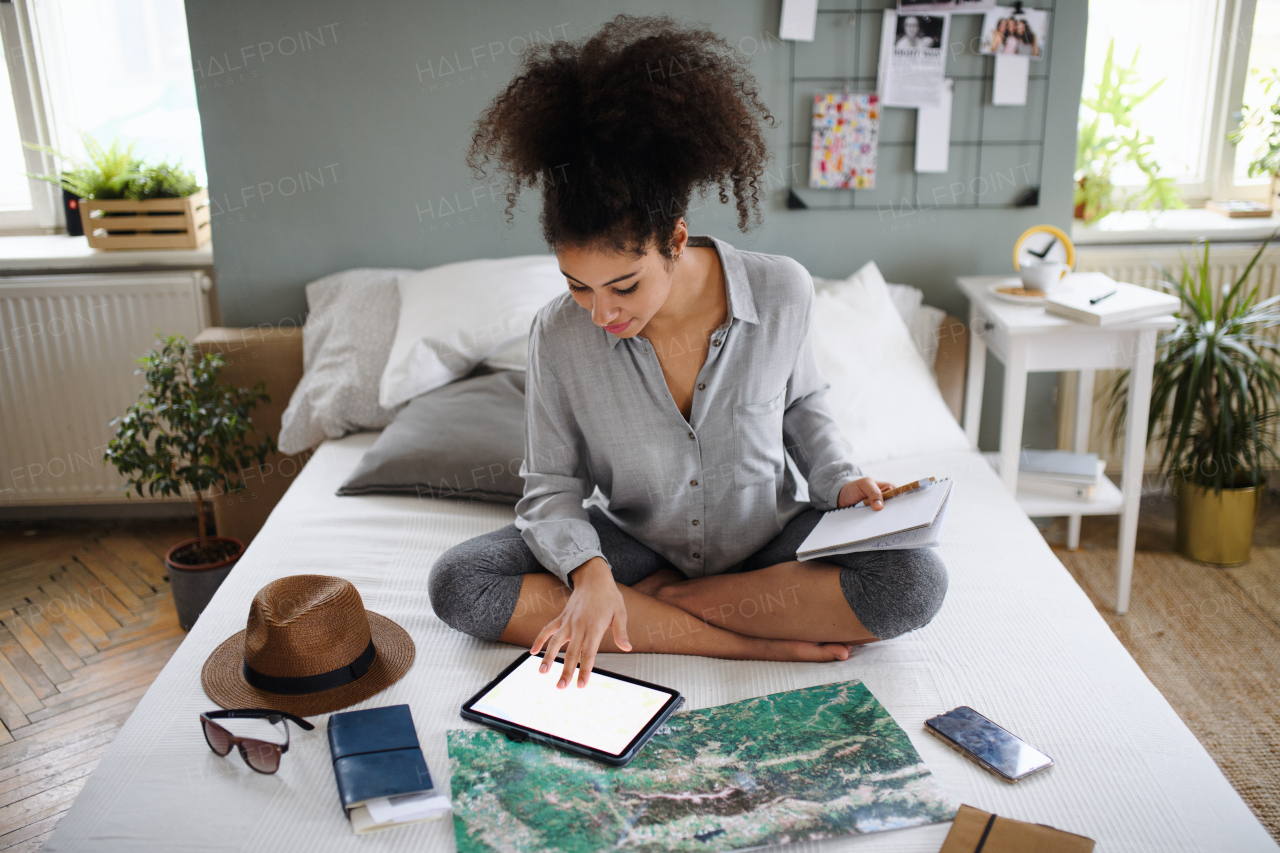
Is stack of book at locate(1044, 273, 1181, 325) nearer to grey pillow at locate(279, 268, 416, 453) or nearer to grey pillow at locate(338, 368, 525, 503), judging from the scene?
grey pillow at locate(338, 368, 525, 503)

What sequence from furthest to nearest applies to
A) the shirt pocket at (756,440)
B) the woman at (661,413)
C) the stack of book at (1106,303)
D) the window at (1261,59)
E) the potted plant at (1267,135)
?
the window at (1261,59), the potted plant at (1267,135), the stack of book at (1106,303), the shirt pocket at (756,440), the woman at (661,413)

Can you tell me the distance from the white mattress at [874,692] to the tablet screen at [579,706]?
53mm

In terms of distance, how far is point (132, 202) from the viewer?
242cm

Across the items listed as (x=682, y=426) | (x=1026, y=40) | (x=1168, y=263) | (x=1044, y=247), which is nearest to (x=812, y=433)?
(x=682, y=426)

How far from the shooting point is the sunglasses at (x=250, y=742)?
106 centimetres

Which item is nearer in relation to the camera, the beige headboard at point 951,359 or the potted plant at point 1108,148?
the beige headboard at point 951,359

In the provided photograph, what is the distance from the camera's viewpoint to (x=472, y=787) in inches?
40.8

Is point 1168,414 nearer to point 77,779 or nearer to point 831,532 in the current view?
point 831,532

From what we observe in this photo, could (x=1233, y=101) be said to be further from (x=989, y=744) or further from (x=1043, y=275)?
(x=989, y=744)

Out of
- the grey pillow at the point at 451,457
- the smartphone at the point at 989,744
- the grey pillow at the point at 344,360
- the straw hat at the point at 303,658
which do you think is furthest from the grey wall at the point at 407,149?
the smartphone at the point at 989,744

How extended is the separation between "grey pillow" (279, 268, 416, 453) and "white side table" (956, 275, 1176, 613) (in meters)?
1.34

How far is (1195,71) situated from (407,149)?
2.12 meters

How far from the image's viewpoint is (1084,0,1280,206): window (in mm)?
2502

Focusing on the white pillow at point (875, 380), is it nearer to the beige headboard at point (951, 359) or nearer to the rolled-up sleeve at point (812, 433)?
the beige headboard at point (951, 359)
